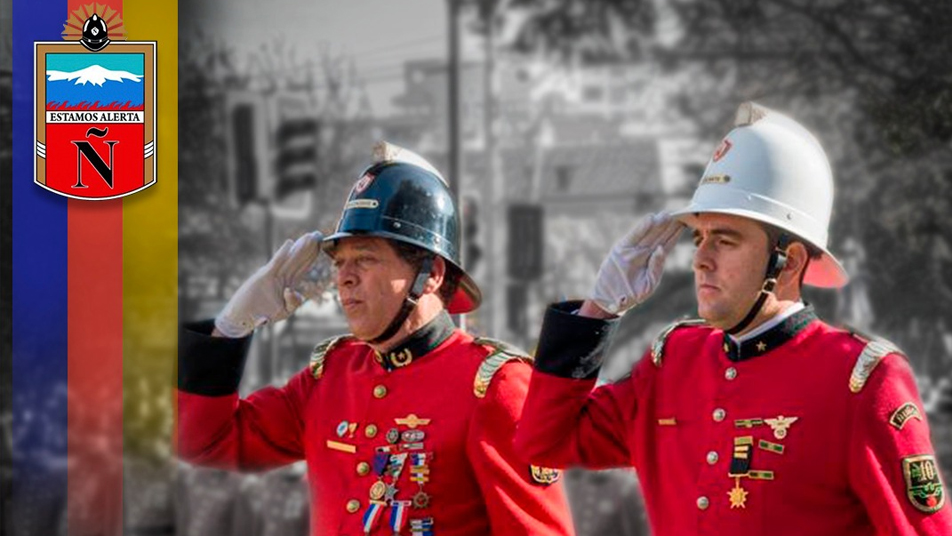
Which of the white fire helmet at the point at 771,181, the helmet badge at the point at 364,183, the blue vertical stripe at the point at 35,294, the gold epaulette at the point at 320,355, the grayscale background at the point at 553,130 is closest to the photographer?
the white fire helmet at the point at 771,181

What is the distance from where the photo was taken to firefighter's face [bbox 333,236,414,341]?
4.15 meters

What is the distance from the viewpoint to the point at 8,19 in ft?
24.1

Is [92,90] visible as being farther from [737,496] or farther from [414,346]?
[737,496]

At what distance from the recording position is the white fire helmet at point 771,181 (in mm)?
3605

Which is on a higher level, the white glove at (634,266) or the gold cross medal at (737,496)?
the white glove at (634,266)

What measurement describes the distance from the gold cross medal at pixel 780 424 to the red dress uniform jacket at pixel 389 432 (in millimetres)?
676

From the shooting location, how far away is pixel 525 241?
9008mm

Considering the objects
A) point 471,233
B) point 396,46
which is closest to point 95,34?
point 396,46

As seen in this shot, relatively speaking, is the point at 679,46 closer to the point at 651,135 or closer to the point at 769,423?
the point at 651,135

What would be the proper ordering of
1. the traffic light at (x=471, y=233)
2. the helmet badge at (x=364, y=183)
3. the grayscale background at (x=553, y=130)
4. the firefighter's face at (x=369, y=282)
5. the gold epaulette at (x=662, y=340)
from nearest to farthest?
the gold epaulette at (x=662, y=340), the firefighter's face at (x=369, y=282), the helmet badge at (x=364, y=183), the grayscale background at (x=553, y=130), the traffic light at (x=471, y=233)

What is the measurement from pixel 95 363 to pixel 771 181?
15.4ft

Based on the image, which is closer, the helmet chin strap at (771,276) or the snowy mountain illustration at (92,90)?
the helmet chin strap at (771,276)

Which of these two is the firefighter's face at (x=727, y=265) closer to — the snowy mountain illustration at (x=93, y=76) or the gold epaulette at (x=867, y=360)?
the gold epaulette at (x=867, y=360)

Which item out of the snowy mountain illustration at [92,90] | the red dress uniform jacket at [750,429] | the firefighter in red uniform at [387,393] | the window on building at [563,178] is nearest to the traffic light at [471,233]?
the window on building at [563,178]
